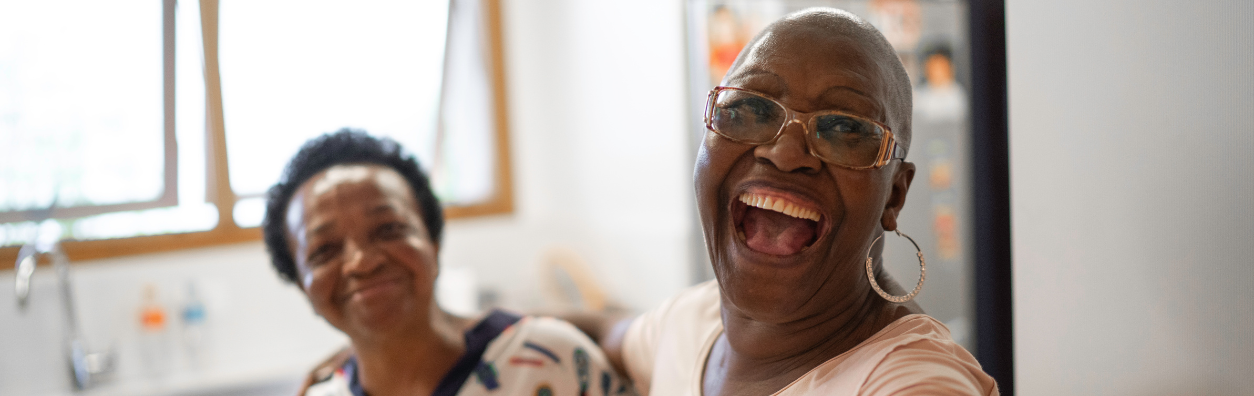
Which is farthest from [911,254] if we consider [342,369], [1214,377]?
[342,369]

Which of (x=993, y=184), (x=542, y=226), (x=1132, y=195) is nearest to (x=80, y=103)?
(x=542, y=226)

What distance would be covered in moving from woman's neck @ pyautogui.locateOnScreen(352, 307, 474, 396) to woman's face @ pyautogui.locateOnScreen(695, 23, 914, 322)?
1.79 feet

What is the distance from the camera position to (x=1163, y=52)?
659mm

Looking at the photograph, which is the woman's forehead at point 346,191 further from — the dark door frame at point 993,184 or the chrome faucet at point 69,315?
the chrome faucet at point 69,315

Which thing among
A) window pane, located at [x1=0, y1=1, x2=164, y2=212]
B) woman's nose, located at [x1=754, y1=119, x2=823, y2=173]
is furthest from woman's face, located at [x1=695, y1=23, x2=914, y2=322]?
window pane, located at [x1=0, y1=1, x2=164, y2=212]

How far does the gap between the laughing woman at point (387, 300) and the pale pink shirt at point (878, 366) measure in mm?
261

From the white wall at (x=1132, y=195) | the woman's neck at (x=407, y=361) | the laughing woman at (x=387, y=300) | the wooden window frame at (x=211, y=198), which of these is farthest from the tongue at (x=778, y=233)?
the wooden window frame at (x=211, y=198)

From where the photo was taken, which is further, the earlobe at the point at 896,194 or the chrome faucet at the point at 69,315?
the chrome faucet at the point at 69,315

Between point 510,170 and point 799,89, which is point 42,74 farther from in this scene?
point 799,89

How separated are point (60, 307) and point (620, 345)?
212 cm

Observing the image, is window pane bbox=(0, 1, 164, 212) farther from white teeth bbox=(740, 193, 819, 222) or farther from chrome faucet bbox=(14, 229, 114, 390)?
white teeth bbox=(740, 193, 819, 222)

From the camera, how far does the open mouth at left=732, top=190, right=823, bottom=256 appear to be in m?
0.69

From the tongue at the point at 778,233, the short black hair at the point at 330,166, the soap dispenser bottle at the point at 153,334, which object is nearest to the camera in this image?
the tongue at the point at 778,233

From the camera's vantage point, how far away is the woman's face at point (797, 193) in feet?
2.26
